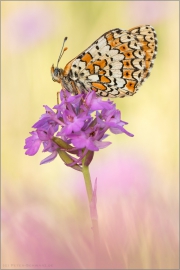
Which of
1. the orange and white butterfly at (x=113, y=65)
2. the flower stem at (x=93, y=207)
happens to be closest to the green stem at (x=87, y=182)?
the flower stem at (x=93, y=207)

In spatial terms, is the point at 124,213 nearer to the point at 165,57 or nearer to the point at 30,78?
the point at 30,78

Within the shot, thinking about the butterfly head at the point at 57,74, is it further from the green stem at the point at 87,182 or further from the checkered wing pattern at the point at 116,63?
the green stem at the point at 87,182

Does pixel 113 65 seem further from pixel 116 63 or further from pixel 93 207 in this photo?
pixel 93 207

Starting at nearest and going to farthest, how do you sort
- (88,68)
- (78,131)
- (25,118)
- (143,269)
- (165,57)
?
(143,269)
(78,131)
(88,68)
(25,118)
(165,57)

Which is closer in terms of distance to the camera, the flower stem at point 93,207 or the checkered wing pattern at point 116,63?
the flower stem at point 93,207

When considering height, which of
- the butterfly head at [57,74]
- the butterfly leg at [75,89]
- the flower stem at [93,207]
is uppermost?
the butterfly head at [57,74]

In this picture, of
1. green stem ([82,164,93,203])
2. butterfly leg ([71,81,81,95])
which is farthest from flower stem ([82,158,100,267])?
butterfly leg ([71,81,81,95])

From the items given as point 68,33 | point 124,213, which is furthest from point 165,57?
point 124,213

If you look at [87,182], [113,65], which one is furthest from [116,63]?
[87,182]
